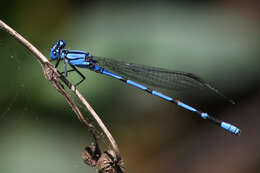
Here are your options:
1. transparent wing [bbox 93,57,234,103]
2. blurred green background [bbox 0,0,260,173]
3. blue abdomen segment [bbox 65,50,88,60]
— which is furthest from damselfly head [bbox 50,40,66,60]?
blurred green background [bbox 0,0,260,173]

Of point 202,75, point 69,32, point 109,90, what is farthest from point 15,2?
point 202,75

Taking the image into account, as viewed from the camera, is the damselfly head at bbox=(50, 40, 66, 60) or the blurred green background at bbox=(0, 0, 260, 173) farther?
the blurred green background at bbox=(0, 0, 260, 173)

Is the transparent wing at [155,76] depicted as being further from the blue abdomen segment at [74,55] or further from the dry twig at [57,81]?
the dry twig at [57,81]

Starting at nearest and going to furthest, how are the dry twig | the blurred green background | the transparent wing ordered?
the dry twig → the transparent wing → the blurred green background

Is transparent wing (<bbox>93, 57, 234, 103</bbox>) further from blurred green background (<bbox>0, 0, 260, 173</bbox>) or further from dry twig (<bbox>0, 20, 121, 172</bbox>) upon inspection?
dry twig (<bbox>0, 20, 121, 172</bbox>)

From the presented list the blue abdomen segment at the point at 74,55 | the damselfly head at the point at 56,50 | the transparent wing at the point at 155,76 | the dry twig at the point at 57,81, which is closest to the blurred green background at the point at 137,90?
the transparent wing at the point at 155,76

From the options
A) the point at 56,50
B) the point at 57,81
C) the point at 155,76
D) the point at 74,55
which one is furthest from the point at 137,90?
the point at 57,81
